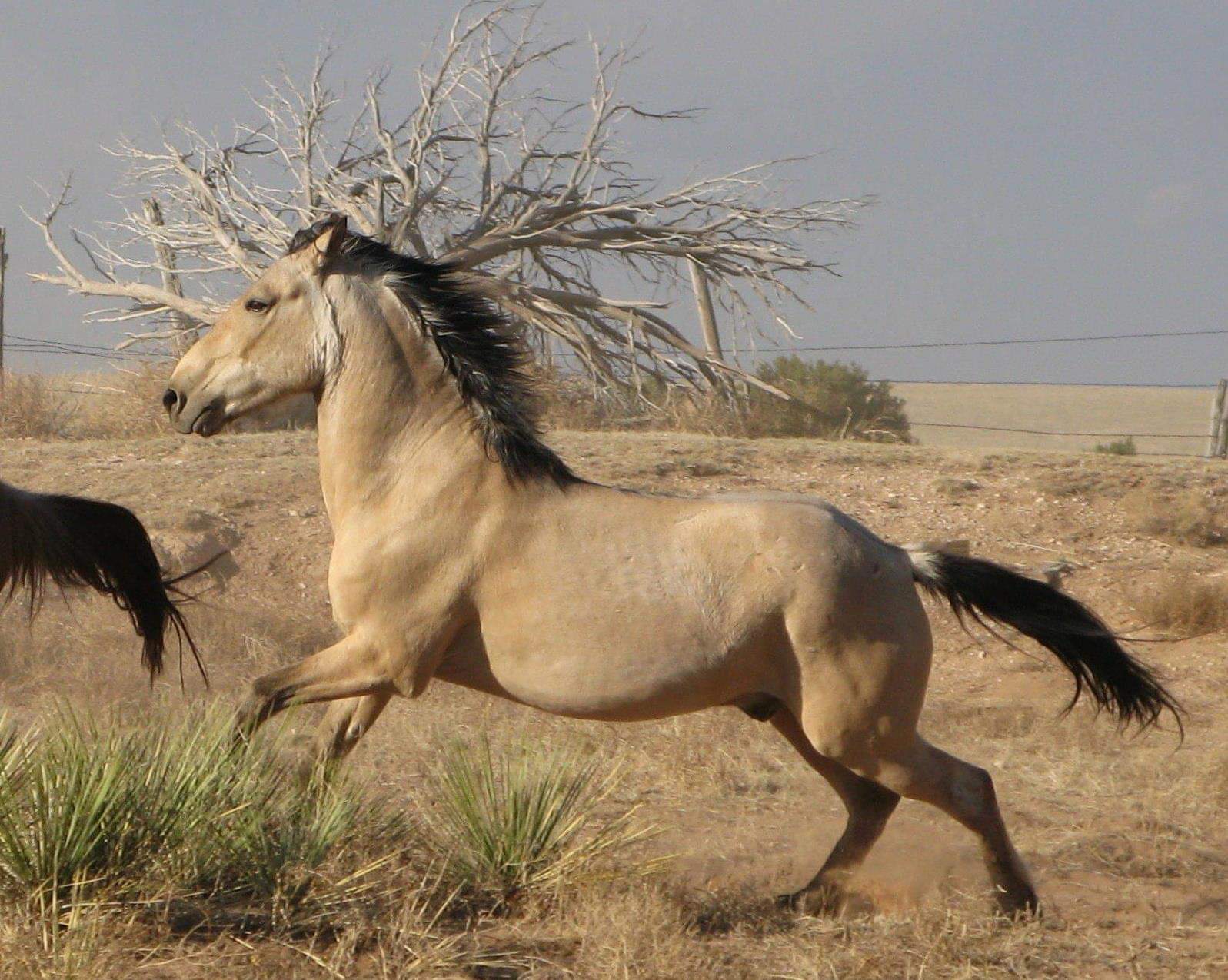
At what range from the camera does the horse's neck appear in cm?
466

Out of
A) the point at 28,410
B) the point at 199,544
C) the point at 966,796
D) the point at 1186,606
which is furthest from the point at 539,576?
the point at 28,410

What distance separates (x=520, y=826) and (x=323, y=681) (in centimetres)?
75

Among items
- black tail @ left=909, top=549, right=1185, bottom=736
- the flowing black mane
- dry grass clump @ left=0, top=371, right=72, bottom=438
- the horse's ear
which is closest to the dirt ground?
black tail @ left=909, top=549, right=1185, bottom=736

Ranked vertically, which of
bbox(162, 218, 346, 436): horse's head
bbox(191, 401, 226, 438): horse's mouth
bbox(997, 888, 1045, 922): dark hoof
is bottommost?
bbox(997, 888, 1045, 922): dark hoof

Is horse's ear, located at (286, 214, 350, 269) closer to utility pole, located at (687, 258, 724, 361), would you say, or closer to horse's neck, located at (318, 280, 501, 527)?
horse's neck, located at (318, 280, 501, 527)

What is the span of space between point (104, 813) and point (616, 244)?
14.2 metres

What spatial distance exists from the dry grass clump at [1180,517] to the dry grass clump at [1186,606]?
1245mm

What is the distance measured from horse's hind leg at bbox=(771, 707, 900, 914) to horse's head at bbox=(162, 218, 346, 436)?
2009 millimetres

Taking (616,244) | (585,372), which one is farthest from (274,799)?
(616,244)

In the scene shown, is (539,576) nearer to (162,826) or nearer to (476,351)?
(476,351)

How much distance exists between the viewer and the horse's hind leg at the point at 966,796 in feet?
14.5

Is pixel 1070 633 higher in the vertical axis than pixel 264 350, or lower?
lower

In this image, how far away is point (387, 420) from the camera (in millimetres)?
4770

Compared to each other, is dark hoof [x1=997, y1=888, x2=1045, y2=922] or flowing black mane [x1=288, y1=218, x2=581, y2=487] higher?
flowing black mane [x1=288, y1=218, x2=581, y2=487]
